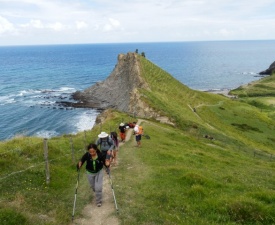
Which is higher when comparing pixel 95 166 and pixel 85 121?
pixel 95 166

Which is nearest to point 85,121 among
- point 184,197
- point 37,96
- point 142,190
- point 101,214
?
point 37,96

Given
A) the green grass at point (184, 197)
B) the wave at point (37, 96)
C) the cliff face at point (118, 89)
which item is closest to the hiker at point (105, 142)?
the green grass at point (184, 197)

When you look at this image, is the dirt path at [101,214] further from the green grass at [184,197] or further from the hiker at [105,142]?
the hiker at [105,142]

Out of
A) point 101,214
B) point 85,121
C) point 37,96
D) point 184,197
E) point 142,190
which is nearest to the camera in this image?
point 101,214

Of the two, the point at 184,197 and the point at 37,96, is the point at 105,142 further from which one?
the point at 37,96

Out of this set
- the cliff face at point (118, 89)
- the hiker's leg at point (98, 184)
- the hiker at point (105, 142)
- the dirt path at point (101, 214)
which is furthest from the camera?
the cliff face at point (118, 89)

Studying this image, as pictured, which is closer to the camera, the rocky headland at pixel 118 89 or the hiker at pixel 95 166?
the hiker at pixel 95 166

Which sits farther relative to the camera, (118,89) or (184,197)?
(118,89)

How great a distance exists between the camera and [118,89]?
4122 inches

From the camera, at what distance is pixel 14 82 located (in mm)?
155625

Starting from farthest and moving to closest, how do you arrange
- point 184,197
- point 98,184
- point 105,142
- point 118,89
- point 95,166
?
point 118,89
point 105,142
point 184,197
point 98,184
point 95,166

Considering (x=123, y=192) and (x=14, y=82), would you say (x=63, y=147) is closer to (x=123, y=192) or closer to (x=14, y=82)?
(x=123, y=192)

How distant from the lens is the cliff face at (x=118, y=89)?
91.4 metres

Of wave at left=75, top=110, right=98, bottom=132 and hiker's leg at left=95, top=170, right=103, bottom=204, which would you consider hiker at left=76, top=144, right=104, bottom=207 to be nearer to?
hiker's leg at left=95, top=170, right=103, bottom=204
